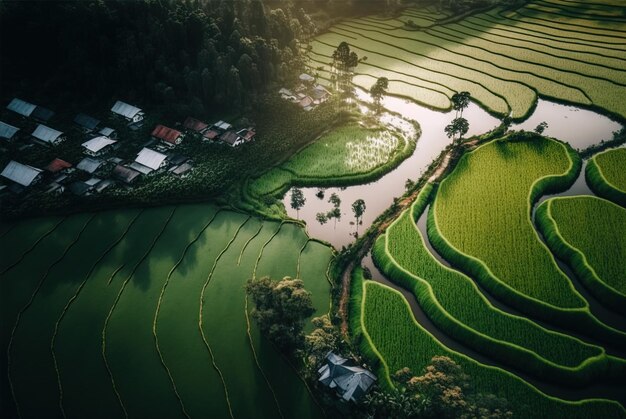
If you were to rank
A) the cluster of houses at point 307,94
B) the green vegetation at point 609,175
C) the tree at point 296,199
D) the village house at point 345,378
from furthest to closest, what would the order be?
the cluster of houses at point 307,94, the tree at point 296,199, the green vegetation at point 609,175, the village house at point 345,378

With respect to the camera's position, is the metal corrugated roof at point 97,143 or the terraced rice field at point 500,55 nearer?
the metal corrugated roof at point 97,143

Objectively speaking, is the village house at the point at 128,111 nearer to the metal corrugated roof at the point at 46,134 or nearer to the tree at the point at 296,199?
the metal corrugated roof at the point at 46,134

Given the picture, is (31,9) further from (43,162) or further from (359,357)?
(359,357)

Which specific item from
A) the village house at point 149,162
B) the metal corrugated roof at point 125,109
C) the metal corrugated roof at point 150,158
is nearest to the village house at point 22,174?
the village house at point 149,162

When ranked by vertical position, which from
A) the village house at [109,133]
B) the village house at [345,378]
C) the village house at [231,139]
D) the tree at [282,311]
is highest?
the village house at [231,139]

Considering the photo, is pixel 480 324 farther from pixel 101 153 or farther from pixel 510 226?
pixel 101 153

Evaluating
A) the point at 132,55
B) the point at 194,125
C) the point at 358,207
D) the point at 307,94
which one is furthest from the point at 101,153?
the point at 358,207

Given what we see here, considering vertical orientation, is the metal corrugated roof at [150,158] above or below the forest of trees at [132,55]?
below
